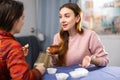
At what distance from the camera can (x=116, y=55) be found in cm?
355

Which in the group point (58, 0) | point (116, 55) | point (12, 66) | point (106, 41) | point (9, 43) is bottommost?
point (116, 55)

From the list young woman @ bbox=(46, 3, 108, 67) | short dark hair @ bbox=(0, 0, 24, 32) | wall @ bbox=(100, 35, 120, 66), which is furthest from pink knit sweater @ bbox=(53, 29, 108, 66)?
wall @ bbox=(100, 35, 120, 66)

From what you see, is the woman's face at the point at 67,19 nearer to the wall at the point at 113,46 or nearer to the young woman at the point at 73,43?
the young woman at the point at 73,43

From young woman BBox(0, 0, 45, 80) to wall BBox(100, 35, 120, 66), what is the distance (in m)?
2.49

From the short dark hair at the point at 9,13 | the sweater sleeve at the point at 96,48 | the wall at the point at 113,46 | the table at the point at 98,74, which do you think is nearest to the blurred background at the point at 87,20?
the wall at the point at 113,46

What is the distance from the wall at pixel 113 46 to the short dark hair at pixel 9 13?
255cm

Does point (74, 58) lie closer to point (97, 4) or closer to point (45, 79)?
point (45, 79)

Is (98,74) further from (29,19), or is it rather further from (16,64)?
(29,19)

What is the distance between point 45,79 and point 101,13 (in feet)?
7.30

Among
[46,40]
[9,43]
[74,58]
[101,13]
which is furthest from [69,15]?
[46,40]

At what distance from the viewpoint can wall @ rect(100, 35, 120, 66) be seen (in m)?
3.51

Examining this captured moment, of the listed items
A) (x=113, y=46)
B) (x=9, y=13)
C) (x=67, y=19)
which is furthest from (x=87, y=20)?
(x=9, y=13)

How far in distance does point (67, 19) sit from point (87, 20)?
1536mm

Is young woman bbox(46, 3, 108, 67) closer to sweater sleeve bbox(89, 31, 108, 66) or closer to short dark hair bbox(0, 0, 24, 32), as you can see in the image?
sweater sleeve bbox(89, 31, 108, 66)
